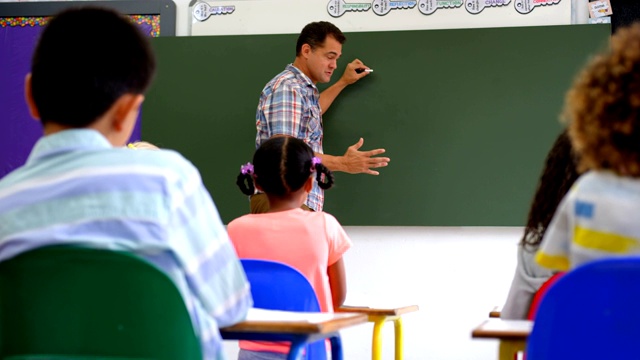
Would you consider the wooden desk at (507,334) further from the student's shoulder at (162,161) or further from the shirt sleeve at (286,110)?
the shirt sleeve at (286,110)

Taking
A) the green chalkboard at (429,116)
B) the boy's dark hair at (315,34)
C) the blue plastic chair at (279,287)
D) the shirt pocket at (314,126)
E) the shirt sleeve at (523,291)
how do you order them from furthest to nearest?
the green chalkboard at (429,116)
the boy's dark hair at (315,34)
the shirt pocket at (314,126)
the blue plastic chair at (279,287)
the shirt sleeve at (523,291)

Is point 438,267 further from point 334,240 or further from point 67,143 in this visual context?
point 67,143

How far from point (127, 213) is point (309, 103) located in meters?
3.00

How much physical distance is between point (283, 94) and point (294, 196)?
144cm

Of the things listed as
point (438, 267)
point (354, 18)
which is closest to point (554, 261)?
point (438, 267)

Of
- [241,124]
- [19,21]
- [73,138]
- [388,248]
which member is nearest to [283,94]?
[241,124]

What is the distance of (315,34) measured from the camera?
14.5 ft

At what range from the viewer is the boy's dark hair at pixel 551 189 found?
72.1 inches

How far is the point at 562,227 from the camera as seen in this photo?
1.34 m

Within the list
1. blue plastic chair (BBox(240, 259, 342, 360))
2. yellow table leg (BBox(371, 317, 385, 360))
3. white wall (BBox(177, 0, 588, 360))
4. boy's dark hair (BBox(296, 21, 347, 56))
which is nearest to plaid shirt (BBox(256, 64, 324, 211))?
boy's dark hair (BBox(296, 21, 347, 56))

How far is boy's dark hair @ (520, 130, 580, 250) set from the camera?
6.00 ft

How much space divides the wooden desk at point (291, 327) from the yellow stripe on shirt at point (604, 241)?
1.44ft

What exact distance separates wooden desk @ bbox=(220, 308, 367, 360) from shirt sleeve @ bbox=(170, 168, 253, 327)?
1.5 inches

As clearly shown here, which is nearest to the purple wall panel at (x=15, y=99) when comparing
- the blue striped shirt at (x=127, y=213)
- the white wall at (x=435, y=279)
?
the white wall at (x=435, y=279)
